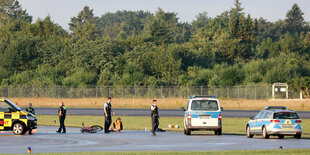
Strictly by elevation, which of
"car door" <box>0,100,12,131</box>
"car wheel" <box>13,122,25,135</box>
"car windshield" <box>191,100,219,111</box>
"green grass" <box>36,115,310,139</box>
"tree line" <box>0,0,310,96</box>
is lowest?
"green grass" <box>36,115,310,139</box>

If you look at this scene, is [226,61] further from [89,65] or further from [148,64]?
[89,65]

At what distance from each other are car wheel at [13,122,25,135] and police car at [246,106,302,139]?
38.0 feet

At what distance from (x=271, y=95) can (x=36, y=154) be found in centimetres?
5789

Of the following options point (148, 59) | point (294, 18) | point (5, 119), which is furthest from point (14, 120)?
point (294, 18)

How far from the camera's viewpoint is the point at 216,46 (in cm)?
11088

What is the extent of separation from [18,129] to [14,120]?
51 centimetres

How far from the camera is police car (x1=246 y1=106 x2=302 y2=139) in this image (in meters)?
27.3

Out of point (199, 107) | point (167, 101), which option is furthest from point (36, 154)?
point (167, 101)

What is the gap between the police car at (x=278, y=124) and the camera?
2730 cm

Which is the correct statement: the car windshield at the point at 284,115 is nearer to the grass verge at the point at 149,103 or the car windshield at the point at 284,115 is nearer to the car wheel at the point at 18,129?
the car wheel at the point at 18,129

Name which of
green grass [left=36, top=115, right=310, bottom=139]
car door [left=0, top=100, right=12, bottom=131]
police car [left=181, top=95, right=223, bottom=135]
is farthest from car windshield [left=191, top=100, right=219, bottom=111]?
car door [left=0, top=100, right=12, bottom=131]

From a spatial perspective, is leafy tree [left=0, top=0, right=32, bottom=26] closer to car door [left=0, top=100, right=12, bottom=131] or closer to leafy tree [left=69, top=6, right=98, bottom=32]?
leafy tree [left=69, top=6, right=98, bottom=32]

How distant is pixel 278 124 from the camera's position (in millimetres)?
27344

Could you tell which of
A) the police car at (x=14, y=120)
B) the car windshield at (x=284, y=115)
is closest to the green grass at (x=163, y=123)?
the car windshield at (x=284, y=115)
